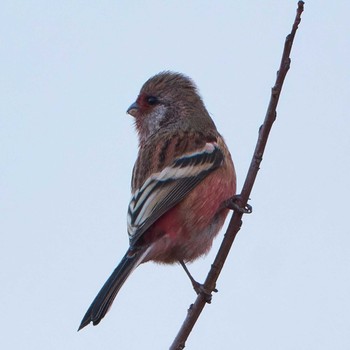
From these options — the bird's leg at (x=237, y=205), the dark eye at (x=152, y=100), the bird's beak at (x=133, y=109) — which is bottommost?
the bird's leg at (x=237, y=205)

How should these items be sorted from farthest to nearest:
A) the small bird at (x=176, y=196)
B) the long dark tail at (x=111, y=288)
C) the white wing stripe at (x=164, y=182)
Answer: the white wing stripe at (x=164, y=182), the small bird at (x=176, y=196), the long dark tail at (x=111, y=288)

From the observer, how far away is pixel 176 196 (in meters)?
A: 7.23

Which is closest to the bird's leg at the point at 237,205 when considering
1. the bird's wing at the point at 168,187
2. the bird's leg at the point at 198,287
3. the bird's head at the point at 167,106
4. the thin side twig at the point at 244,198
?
the thin side twig at the point at 244,198

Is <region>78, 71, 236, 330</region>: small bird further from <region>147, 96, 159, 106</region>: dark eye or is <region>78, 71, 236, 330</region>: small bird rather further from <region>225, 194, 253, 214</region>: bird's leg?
<region>147, 96, 159, 106</region>: dark eye

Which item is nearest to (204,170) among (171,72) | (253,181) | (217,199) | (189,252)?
(217,199)

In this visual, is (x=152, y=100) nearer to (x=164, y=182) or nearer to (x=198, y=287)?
(x=164, y=182)

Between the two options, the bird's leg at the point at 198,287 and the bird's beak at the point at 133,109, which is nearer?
the bird's leg at the point at 198,287

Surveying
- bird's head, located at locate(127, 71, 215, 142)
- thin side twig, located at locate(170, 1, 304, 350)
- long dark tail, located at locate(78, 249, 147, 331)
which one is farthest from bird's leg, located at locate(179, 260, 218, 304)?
bird's head, located at locate(127, 71, 215, 142)

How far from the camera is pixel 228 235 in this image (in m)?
5.95

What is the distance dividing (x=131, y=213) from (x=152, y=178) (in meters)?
0.49

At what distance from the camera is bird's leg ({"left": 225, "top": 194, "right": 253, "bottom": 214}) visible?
632 cm

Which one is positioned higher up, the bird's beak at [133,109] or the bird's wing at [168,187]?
the bird's beak at [133,109]

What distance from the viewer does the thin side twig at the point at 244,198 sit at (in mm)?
5414

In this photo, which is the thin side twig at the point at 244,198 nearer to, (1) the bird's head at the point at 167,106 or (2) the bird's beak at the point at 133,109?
(1) the bird's head at the point at 167,106
